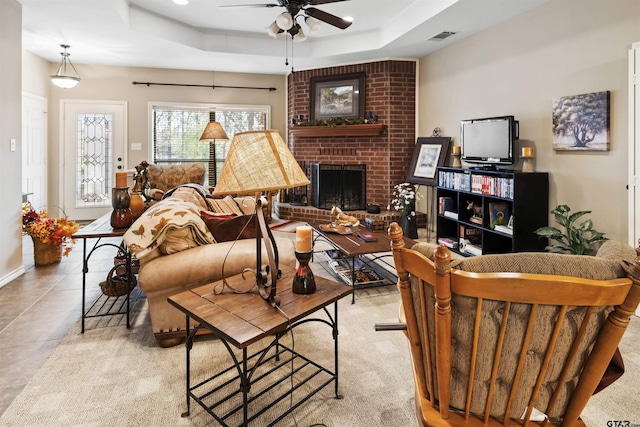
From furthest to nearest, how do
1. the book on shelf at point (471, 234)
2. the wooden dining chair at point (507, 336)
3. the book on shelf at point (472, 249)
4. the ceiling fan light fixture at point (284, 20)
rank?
the book on shelf at point (471, 234) → the book on shelf at point (472, 249) → the ceiling fan light fixture at point (284, 20) → the wooden dining chair at point (507, 336)

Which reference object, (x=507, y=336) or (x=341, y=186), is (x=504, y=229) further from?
→ (x=507, y=336)

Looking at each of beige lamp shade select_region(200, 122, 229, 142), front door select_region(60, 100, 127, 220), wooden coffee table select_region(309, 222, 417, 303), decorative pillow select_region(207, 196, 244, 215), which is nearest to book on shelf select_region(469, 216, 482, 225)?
wooden coffee table select_region(309, 222, 417, 303)

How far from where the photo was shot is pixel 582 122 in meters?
3.38

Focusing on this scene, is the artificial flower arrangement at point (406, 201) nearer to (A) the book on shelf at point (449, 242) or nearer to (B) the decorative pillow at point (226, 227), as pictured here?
(A) the book on shelf at point (449, 242)

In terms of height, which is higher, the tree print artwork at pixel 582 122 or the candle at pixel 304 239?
the tree print artwork at pixel 582 122

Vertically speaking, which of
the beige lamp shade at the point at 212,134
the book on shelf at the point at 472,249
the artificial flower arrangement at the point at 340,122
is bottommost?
the book on shelf at the point at 472,249

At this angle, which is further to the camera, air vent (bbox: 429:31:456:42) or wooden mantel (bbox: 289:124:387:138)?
wooden mantel (bbox: 289:124:387:138)

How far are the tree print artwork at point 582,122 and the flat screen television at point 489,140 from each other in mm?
407

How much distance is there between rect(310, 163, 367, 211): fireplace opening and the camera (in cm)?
635

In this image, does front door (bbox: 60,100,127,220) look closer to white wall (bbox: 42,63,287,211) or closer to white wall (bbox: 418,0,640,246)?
white wall (bbox: 42,63,287,211)

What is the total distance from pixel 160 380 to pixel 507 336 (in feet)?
5.53

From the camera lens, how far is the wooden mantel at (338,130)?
6.02 meters

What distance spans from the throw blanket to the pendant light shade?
14.1 ft

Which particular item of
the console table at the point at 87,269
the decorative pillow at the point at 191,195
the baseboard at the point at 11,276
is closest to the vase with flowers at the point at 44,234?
the baseboard at the point at 11,276
